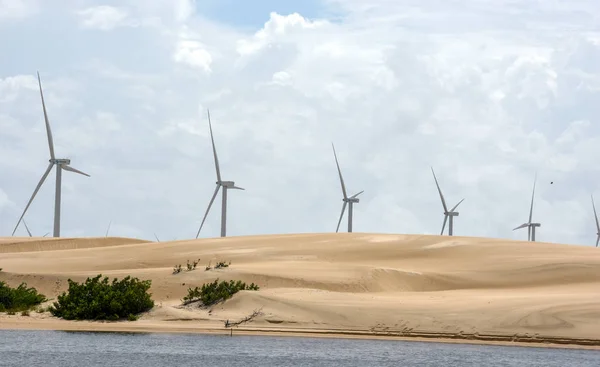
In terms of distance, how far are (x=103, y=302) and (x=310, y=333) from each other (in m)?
9.66

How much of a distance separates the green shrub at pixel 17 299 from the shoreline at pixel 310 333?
4176mm

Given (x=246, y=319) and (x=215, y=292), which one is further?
(x=215, y=292)

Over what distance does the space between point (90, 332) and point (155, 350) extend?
6.48 m

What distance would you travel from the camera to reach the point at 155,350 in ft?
122

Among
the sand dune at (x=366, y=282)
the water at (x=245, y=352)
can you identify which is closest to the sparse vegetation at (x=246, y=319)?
the sand dune at (x=366, y=282)

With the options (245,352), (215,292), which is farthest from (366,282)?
(245,352)

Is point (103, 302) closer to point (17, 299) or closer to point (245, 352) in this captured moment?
point (17, 299)

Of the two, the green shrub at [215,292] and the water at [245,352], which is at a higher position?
the green shrub at [215,292]

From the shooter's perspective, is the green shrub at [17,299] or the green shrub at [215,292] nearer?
the green shrub at [215,292]

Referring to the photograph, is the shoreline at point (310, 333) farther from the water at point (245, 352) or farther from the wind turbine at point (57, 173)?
the wind turbine at point (57, 173)

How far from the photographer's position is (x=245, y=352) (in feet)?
122

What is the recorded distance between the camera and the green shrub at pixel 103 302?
1844 inches

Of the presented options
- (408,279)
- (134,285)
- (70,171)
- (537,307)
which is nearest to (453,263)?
(408,279)

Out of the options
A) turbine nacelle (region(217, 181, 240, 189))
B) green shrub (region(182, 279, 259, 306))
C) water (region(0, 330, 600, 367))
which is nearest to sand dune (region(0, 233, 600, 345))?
green shrub (region(182, 279, 259, 306))
